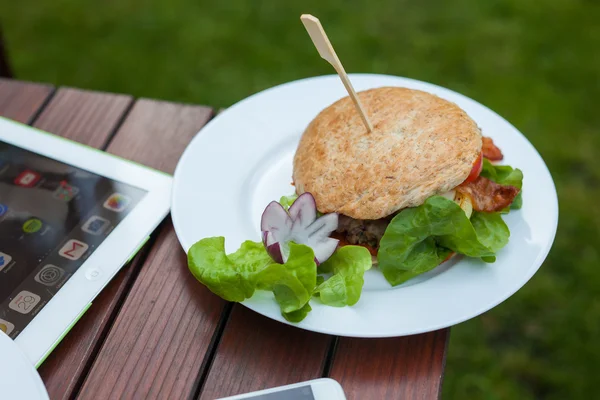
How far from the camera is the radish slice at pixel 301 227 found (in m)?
1.45

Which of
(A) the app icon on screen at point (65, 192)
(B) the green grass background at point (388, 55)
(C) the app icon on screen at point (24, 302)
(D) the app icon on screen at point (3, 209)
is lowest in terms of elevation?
(B) the green grass background at point (388, 55)

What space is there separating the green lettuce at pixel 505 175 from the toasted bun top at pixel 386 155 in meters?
0.14

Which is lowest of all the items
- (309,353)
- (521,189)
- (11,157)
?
(521,189)

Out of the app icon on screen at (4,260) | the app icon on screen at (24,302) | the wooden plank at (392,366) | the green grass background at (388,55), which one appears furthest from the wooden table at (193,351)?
the green grass background at (388,55)

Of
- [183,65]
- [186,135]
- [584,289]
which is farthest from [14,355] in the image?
[183,65]

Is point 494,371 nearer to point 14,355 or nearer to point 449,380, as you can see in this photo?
point 449,380

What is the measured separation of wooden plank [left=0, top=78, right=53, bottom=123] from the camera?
6.47ft

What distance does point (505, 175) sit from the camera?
1676 millimetres

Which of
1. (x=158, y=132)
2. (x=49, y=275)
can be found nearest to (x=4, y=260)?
(x=49, y=275)

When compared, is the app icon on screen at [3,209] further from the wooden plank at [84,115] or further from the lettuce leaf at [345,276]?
the lettuce leaf at [345,276]

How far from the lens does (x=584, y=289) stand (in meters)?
2.61

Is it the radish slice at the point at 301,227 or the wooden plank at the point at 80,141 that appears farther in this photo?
the radish slice at the point at 301,227

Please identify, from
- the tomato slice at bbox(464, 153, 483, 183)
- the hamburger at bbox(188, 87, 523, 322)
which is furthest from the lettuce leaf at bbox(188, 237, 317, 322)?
the tomato slice at bbox(464, 153, 483, 183)

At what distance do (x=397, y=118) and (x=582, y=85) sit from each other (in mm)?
2155
